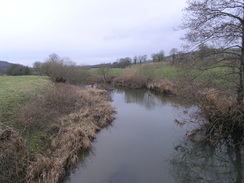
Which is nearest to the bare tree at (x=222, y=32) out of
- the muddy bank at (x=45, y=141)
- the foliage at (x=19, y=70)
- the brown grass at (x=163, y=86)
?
the muddy bank at (x=45, y=141)

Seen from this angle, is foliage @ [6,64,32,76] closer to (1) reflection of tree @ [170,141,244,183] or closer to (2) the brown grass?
(2) the brown grass

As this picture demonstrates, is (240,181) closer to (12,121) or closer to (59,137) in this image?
(59,137)

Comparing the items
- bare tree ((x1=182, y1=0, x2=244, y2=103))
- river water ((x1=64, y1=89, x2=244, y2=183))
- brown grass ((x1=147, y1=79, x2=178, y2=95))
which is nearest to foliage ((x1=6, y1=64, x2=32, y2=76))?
brown grass ((x1=147, y1=79, x2=178, y2=95))

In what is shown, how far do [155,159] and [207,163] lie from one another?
189 centimetres

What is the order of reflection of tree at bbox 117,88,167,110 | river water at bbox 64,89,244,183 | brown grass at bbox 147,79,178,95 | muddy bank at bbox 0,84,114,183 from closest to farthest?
muddy bank at bbox 0,84,114,183, river water at bbox 64,89,244,183, reflection of tree at bbox 117,88,167,110, brown grass at bbox 147,79,178,95

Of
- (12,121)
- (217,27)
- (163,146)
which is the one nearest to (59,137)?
(12,121)

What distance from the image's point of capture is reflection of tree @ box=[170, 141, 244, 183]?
544cm

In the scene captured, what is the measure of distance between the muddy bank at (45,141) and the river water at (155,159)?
1.93 feet

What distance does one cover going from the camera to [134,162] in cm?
616

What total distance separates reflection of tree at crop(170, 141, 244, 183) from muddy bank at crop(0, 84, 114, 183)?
3.75 metres

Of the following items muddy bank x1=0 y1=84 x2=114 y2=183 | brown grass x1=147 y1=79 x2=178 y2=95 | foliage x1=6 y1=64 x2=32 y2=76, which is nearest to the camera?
muddy bank x1=0 y1=84 x2=114 y2=183

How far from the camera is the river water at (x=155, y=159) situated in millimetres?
5441

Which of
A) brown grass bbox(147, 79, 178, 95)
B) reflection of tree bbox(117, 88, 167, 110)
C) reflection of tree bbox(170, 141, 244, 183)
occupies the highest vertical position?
brown grass bbox(147, 79, 178, 95)

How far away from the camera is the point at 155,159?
6.34m
